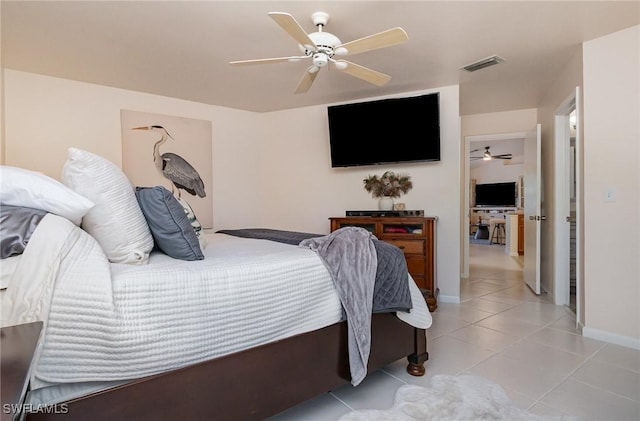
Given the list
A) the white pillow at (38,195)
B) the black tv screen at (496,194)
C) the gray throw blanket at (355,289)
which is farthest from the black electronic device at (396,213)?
the black tv screen at (496,194)

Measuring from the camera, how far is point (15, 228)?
1115 millimetres

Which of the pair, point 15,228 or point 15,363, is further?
point 15,228

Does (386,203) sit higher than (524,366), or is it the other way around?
(386,203)

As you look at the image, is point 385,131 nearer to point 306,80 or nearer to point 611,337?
point 306,80

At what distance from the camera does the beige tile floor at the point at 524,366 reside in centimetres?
182

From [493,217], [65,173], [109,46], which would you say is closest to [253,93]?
[109,46]

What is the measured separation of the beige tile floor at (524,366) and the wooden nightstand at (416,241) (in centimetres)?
33

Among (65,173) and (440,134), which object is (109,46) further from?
(440,134)

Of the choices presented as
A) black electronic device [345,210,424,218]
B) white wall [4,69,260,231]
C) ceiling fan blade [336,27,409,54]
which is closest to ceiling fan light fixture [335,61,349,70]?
ceiling fan blade [336,27,409,54]

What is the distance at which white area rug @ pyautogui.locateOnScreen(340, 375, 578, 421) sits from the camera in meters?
1.70

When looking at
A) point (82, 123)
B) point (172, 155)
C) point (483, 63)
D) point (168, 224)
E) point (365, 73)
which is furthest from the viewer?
point (172, 155)

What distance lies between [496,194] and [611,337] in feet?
27.9

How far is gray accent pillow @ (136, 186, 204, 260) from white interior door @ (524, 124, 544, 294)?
384cm

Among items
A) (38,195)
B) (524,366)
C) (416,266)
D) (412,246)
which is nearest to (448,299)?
(416,266)
